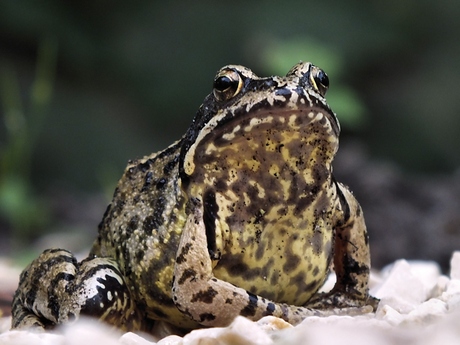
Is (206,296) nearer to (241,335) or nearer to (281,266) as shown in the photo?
(281,266)

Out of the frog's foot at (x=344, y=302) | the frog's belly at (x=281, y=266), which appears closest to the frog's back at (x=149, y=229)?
the frog's belly at (x=281, y=266)

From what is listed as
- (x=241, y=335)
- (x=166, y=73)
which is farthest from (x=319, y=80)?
(x=166, y=73)

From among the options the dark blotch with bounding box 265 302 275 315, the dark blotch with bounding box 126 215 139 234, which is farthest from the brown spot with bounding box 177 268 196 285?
the dark blotch with bounding box 126 215 139 234

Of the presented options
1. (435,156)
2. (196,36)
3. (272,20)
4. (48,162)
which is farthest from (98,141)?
(435,156)

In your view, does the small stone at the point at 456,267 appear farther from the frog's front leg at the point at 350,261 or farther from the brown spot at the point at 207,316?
the brown spot at the point at 207,316

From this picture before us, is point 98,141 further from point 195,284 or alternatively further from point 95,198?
point 195,284

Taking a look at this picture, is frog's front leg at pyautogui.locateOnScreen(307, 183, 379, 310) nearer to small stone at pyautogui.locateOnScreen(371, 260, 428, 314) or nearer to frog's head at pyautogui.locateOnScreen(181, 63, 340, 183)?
small stone at pyautogui.locateOnScreen(371, 260, 428, 314)

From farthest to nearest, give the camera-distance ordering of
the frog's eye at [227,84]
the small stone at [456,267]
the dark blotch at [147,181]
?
the small stone at [456,267]
the dark blotch at [147,181]
the frog's eye at [227,84]
